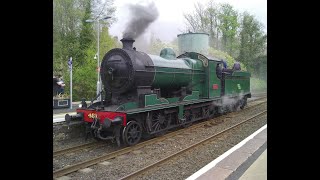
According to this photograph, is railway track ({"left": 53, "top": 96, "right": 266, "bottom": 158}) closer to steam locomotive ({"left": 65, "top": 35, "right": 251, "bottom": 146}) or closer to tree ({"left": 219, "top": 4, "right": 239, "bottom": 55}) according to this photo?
steam locomotive ({"left": 65, "top": 35, "right": 251, "bottom": 146})

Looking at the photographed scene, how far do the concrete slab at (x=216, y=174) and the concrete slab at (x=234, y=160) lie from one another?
19 centimetres

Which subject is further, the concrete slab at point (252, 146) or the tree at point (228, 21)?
the tree at point (228, 21)

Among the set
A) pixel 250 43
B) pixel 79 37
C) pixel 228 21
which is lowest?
pixel 250 43

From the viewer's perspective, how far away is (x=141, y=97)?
8.39m

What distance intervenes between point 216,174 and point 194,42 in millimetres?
23815

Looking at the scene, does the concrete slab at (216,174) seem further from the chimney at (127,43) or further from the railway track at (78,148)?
the chimney at (127,43)

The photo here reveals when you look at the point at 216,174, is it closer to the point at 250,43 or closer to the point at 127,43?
the point at 127,43

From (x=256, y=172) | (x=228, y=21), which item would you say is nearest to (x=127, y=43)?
(x=256, y=172)

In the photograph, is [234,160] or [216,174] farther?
[234,160]

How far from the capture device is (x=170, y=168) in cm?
617

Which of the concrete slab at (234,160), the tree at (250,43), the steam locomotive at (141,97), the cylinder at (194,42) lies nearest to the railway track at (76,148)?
the steam locomotive at (141,97)

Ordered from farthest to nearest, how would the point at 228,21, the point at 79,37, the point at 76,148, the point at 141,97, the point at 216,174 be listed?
1. the point at 79,37
2. the point at 228,21
3. the point at 141,97
4. the point at 76,148
5. the point at 216,174

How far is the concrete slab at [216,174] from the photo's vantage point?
4.92 metres
